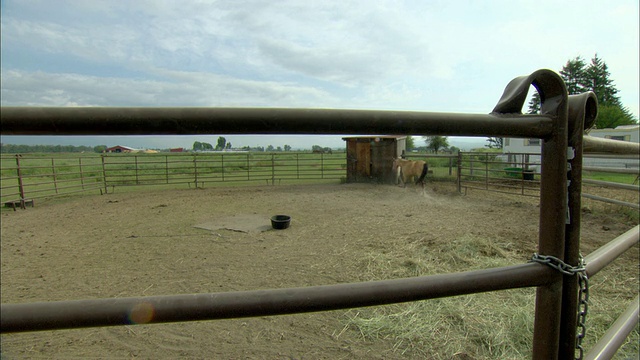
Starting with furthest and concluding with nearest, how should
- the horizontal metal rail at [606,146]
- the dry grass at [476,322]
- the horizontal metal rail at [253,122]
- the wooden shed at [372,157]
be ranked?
the wooden shed at [372,157] → the dry grass at [476,322] → the horizontal metal rail at [606,146] → the horizontal metal rail at [253,122]

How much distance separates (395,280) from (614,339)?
1.02 m

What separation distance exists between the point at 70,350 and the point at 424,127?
2880mm

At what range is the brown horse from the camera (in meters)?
11.1

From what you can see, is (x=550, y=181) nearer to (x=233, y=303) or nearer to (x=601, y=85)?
(x=233, y=303)

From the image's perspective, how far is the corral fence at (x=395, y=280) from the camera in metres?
0.52

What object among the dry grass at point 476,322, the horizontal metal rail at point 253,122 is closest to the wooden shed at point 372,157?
the dry grass at point 476,322

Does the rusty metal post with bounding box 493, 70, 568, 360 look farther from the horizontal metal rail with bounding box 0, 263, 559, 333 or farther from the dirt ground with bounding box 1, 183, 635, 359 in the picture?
the dirt ground with bounding box 1, 183, 635, 359

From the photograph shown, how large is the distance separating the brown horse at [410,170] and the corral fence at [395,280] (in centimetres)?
1052

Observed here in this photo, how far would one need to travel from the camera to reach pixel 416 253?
165 inches

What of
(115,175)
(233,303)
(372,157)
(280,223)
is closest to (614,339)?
(233,303)

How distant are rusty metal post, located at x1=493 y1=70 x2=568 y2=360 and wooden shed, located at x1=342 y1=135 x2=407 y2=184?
11.9 metres

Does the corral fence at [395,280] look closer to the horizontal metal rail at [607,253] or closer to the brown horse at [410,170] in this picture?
the horizontal metal rail at [607,253]

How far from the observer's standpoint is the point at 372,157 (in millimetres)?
13047

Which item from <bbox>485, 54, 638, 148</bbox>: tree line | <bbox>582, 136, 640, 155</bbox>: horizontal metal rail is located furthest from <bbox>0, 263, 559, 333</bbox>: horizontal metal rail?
<bbox>485, 54, 638, 148</bbox>: tree line
